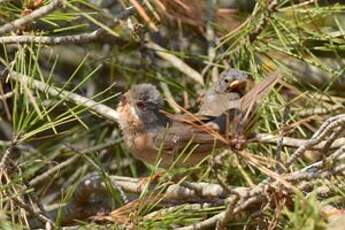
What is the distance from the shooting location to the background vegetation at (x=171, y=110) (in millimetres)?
2775

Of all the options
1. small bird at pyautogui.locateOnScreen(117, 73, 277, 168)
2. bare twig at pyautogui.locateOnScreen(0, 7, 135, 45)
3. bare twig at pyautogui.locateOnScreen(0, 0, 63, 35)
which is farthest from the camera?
small bird at pyautogui.locateOnScreen(117, 73, 277, 168)

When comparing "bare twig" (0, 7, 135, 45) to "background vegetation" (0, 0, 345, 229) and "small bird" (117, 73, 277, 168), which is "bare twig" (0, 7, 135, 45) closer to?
"background vegetation" (0, 0, 345, 229)

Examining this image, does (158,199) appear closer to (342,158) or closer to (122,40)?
(342,158)

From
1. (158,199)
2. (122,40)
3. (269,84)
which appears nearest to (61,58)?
(122,40)

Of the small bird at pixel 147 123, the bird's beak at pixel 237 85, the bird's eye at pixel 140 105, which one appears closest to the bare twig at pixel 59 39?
the small bird at pixel 147 123

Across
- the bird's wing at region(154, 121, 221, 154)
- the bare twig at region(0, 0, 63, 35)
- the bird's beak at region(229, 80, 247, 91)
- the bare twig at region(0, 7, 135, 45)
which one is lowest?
the bird's wing at region(154, 121, 221, 154)

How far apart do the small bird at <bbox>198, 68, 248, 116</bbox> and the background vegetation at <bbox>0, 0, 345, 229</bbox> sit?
2.0 inches

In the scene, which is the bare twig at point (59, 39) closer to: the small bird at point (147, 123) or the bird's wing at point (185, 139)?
the bird's wing at point (185, 139)

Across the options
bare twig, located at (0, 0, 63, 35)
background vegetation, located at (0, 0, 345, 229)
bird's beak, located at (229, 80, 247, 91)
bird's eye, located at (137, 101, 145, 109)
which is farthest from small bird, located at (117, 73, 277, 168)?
bare twig, located at (0, 0, 63, 35)

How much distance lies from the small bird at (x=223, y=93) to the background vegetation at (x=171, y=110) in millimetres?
51

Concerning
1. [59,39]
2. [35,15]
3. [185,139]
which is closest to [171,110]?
[185,139]

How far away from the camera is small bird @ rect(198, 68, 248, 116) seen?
4.12 metres

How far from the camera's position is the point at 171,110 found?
442 centimetres

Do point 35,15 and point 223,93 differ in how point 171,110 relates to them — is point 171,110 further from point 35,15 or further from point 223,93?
point 35,15
